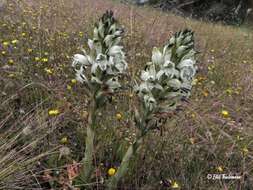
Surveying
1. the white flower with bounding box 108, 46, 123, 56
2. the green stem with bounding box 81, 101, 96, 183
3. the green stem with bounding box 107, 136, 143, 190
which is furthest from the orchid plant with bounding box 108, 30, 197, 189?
the green stem with bounding box 81, 101, 96, 183

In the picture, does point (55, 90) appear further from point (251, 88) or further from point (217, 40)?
point (217, 40)

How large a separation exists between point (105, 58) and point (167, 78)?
41 cm

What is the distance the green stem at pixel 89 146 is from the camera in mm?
2057

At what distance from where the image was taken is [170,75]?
1796 mm

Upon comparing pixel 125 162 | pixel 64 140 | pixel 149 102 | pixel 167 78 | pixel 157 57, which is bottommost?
pixel 64 140

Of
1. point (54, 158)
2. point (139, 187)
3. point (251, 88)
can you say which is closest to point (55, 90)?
point (54, 158)

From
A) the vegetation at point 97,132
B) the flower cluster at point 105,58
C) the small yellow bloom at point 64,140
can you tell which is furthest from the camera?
the small yellow bloom at point 64,140

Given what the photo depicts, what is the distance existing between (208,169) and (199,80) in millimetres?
1969

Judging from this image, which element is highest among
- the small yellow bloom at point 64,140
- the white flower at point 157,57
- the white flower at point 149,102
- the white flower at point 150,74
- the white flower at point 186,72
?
the white flower at point 157,57

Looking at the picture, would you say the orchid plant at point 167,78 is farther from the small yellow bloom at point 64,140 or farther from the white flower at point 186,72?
the small yellow bloom at point 64,140

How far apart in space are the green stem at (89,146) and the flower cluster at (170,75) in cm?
38

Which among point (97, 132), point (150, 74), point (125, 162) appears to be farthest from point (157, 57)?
point (97, 132)

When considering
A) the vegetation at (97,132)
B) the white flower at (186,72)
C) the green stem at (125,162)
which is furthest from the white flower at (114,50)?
the green stem at (125,162)

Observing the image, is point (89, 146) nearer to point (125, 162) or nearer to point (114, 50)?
point (125, 162)
